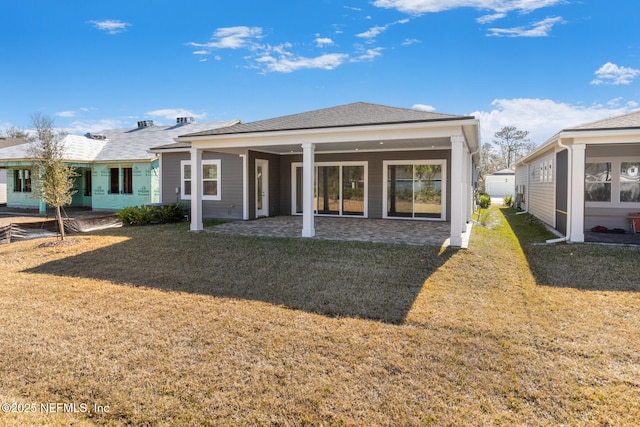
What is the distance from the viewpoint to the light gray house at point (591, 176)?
8570 mm

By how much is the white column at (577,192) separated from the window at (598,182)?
368 centimetres

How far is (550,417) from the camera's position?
2.62 metres

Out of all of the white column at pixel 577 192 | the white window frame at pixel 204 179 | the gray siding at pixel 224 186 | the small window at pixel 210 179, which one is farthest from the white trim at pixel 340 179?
the white column at pixel 577 192

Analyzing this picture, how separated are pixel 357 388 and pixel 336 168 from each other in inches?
477

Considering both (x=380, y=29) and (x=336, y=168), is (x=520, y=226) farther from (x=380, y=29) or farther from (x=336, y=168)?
(x=380, y=29)

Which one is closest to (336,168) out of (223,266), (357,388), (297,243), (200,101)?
(297,243)

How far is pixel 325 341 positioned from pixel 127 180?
56.5 ft

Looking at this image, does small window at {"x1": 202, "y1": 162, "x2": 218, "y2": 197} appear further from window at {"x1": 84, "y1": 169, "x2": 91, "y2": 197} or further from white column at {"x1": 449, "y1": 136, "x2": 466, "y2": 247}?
white column at {"x1": 449, "y1": 136, "x2": 466, "y2": 247}

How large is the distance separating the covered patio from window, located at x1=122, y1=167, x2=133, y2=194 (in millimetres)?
7740

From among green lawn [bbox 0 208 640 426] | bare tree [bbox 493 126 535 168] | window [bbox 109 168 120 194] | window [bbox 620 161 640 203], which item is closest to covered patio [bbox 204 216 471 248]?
green lawn [bbox 0 208 640 426]

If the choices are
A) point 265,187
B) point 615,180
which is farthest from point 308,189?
point 615,180

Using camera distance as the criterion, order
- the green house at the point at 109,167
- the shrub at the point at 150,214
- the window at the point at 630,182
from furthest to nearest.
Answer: the green house at the point at 109,167 < the shrub at the point at 150,214 < the window at the point at 630,182

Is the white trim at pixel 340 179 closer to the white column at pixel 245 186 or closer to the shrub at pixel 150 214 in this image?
the white column at pixel 245 186

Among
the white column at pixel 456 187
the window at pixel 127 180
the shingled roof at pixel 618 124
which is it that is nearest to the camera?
the white column at pixel 456 187
